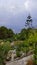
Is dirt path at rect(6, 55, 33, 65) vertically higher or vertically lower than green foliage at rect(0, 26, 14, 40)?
lower

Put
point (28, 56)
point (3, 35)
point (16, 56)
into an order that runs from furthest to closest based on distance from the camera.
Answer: point (3, 35) < point (16, 56) < point (28, 56)

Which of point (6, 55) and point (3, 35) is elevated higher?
point (3, 35)

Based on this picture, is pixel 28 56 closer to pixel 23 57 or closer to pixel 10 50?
pixel 23 57

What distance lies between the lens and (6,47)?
16547mm

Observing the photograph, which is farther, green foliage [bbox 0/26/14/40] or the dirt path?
green foliage [bbox 0/26/14/40]

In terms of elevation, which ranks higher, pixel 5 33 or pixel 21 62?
pixel 5 33

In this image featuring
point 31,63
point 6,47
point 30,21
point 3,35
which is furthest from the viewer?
point 30,21

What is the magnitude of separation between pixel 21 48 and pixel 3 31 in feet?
64.2

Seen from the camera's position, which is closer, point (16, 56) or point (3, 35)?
point (16, 56)

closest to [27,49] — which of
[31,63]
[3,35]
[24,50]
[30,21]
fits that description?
[24,50]

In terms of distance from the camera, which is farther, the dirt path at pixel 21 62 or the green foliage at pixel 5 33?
the green foliage at pixel 5 33

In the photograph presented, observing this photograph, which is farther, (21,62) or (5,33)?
(5,33)

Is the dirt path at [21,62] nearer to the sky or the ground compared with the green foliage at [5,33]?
nearer to the ground

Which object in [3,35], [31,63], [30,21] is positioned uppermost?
[30,21]
